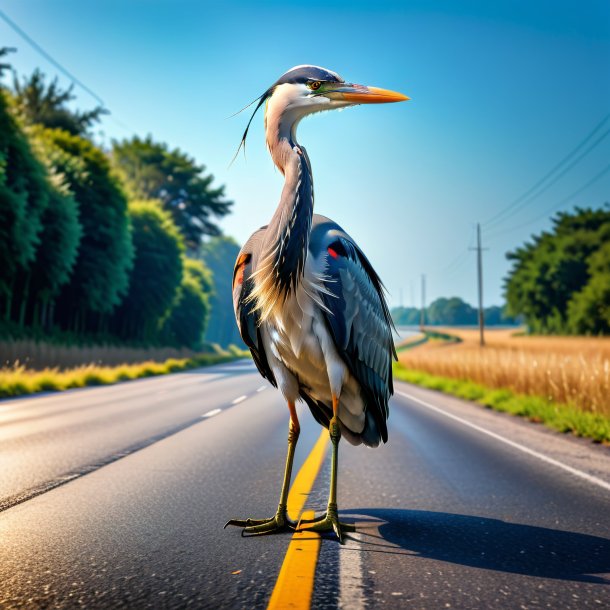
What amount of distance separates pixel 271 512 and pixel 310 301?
1757 millimetres

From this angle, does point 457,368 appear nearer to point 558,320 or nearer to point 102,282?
point 102,282

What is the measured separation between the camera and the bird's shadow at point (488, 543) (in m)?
3.30

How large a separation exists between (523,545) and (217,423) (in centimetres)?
697

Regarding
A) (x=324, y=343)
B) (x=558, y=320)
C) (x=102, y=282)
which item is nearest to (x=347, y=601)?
(x=324, y=343)

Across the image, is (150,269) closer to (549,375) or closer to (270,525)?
(549,375)

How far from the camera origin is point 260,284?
3.46 metres

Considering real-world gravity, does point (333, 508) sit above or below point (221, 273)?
below

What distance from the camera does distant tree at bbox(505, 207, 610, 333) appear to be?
57.6 metres

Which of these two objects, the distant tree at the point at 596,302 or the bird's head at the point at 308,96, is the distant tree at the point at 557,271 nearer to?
the distant tree at the point at 596,302

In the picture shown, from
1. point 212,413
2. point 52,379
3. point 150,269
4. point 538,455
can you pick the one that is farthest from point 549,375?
point 150,269

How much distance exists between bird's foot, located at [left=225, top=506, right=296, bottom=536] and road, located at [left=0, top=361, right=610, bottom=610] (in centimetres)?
11

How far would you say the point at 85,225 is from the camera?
33344 mm

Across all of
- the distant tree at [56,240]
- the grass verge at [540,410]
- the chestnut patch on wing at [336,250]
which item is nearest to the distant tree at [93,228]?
the distant tree at [56,240]

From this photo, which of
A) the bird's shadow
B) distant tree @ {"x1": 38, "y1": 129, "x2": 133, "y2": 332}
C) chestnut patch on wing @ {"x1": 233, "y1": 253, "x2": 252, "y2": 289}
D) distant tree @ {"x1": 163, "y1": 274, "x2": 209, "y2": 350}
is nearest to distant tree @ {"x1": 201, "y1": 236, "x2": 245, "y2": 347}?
distant tree @ {"x1": 163, "y1": 274, "x2": 209, "y2": 350}
